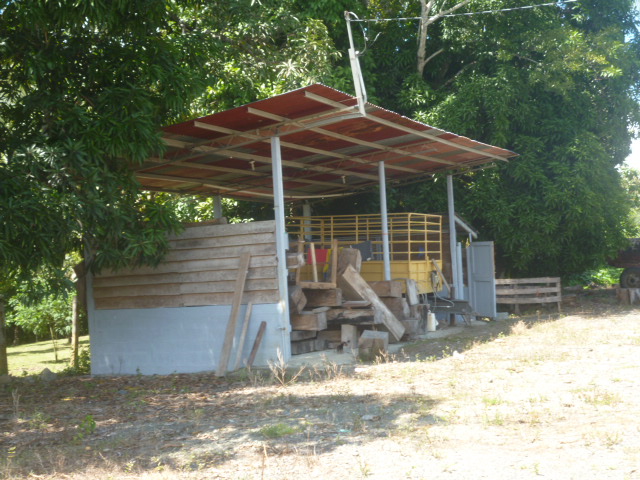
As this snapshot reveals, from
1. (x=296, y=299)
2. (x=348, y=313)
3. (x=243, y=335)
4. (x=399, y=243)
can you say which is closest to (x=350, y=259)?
(x=348, y=313)

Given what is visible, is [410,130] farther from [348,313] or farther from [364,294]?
[348,313]

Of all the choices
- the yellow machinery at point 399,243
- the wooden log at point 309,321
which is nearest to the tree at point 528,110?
the yellow machinery at point 399,243

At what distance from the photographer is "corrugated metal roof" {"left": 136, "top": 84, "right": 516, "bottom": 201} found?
9.86 metres

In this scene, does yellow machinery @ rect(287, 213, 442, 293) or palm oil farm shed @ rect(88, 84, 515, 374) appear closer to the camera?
palm oil farm shed @ rect(88, 84, 515, 374)

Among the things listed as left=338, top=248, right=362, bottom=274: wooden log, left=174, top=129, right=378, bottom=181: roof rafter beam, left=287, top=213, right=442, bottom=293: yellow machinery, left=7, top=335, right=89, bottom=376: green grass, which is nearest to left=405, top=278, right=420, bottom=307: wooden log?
left=287, top=213, right=442, bottom=293: yellow machinery

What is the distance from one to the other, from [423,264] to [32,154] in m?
9.10

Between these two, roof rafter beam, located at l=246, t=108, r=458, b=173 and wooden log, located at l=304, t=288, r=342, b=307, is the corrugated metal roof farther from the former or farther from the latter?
wooden log, located at l=304, t=288, r=342, b=307

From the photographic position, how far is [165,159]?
12.0m

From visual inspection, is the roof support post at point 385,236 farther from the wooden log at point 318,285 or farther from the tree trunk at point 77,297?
the tree trunk at point 77,297

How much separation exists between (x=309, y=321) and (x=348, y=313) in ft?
2.83

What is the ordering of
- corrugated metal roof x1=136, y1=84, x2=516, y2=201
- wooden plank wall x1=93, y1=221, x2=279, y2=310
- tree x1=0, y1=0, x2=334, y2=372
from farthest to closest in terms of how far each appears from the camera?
wooden plank wall x1=93, y1=221, x2=279, y2=310 → corrugated metal roof x1=136, y1=84, x2=516, y2=201 → tree x1=0, y1=0, x2=334, y2=372

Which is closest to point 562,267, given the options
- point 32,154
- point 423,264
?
point 423,264

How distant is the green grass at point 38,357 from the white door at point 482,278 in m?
11.1

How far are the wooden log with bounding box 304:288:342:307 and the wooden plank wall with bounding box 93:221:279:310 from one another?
1.39 m
